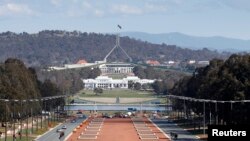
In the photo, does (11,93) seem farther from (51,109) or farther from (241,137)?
(241,137)

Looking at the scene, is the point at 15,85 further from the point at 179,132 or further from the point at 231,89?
the point at 231,89

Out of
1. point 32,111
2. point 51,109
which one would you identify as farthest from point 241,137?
point 51,109

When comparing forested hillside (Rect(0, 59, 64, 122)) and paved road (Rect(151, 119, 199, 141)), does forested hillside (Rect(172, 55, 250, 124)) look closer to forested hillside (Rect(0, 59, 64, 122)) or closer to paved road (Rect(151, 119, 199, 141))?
paved road (Rect(151, 119, 199, 141))

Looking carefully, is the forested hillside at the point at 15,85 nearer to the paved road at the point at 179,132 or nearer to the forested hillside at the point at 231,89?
the paved road at the point at 179,132

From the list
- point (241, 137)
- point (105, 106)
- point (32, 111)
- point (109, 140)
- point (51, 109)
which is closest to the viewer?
→ point (241, 137)

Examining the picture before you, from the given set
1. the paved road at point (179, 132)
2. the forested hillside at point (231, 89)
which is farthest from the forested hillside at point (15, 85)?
the forested hillside at point (231, 89)

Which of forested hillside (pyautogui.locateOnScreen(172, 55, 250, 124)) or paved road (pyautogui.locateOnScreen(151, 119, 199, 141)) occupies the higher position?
forested hillside (pyautogui.locateOnScreen(172, 55, 250, 124))

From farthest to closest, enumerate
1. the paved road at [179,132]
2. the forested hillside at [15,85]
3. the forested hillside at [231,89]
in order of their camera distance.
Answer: the forested hillside at [15,85] → the forested hillside at [231,89] → the paved road at [179,132]

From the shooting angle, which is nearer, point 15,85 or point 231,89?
point 231,89

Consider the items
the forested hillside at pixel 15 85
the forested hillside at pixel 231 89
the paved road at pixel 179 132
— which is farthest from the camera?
the forested hillside at pixel 15 85

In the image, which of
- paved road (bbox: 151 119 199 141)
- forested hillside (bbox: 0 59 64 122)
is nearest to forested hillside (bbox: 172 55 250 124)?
paved road (bbox: 151 119 199 141)

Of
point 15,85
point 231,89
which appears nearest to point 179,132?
point 231,89
